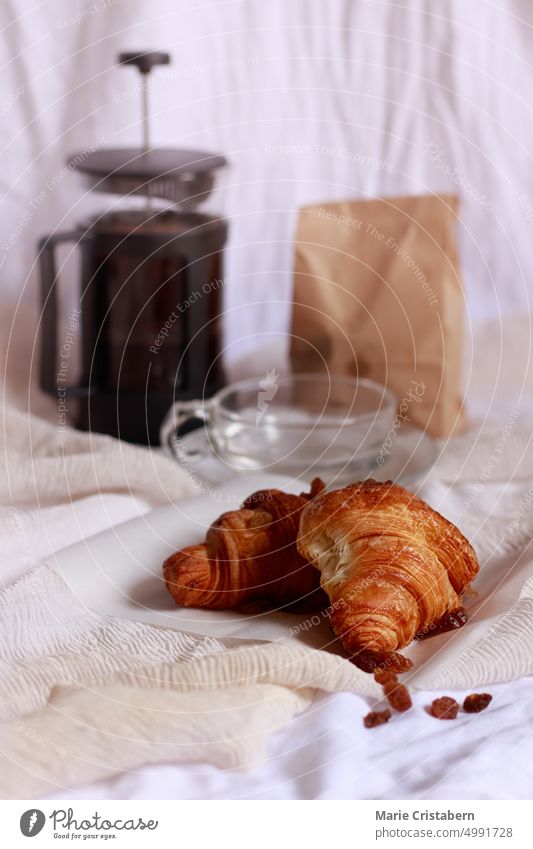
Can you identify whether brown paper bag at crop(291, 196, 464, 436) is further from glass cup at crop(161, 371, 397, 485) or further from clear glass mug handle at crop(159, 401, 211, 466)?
clear glass mug handle at crop(159, 401, 211, 466)

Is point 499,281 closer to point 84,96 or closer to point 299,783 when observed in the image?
point 84,96

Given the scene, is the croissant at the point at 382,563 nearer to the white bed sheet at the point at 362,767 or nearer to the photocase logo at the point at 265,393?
the white bed sheet at the point at 362,767

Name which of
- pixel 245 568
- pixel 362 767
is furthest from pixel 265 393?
pixel 362 767

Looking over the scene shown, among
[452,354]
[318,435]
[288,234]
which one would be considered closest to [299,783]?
[318,435]

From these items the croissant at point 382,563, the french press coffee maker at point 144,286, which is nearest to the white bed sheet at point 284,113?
the french press coffee maker at point 144,286
